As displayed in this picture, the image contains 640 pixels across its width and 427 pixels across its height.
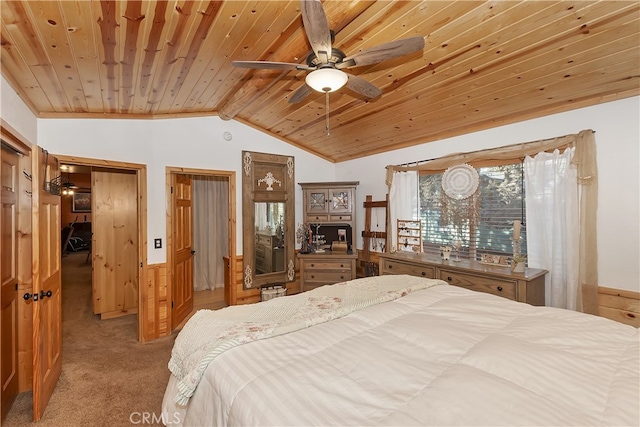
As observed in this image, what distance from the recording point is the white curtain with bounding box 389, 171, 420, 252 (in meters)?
3.79

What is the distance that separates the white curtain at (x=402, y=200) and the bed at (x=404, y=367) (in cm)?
213

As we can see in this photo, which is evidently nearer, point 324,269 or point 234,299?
point 234,299

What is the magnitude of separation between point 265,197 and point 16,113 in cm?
255

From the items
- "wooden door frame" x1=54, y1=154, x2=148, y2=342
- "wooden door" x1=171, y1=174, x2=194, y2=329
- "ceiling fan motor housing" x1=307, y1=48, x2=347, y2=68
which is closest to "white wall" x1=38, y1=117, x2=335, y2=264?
"wooden door frame" x1=54, y1=154, x2=148, y2=342

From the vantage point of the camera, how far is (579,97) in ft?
7.89

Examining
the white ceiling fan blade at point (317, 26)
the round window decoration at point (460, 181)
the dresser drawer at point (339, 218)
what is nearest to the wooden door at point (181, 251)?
the dresser drawer at point (339, 218)

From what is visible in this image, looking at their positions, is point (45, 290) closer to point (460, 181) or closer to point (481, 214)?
point (460, 181)

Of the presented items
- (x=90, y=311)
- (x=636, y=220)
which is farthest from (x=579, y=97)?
(x=90, y=311)

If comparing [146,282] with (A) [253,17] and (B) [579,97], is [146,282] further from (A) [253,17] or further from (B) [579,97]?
(B) [579,97]

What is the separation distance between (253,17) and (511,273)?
282cm

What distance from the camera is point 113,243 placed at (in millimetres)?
3953

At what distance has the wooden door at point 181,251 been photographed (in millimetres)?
3553

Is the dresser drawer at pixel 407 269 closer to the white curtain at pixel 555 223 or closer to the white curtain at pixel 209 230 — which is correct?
the white curtain at pixel 555 223

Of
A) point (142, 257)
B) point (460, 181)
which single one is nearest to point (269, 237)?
point (142, 257)
